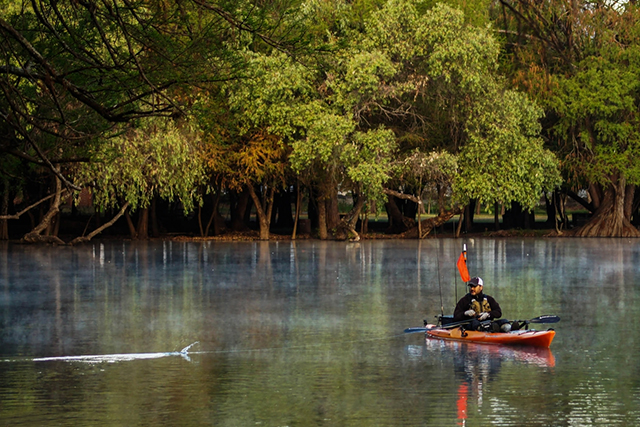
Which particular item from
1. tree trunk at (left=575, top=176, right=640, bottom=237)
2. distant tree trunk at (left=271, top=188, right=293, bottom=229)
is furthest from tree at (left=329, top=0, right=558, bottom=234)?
distant tree trunk at (left=271, top=188, right=293, bottom=229)

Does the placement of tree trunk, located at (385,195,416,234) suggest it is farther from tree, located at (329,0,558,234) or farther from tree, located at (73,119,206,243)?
tree, located at (73,119,206,243)

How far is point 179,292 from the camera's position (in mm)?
27125

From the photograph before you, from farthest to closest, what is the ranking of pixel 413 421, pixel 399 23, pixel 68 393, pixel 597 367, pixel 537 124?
pixel 537 124 < pixel 399 23 < pixel 597 367 < pixel 68 393 < pixel 413 421

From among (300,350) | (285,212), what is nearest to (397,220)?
(285,212)

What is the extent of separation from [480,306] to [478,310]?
0.28ft

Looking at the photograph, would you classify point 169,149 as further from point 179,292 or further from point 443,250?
point 179,292

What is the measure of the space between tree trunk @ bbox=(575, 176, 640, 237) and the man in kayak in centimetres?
3588

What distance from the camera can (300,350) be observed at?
55.3ft

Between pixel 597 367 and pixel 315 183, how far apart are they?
36153 millimetres

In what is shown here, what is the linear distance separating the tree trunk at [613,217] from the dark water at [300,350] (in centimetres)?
1773

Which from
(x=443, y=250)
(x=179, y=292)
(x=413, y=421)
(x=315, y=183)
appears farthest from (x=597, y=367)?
(x=315, y=183)

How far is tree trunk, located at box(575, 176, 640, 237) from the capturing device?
51969mm

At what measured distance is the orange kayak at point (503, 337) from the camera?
1670 centimetres

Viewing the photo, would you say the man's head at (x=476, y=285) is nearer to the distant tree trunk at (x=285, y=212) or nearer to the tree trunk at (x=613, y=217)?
the tree trunk at (x=613, y=217)
